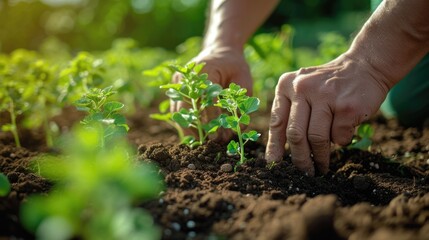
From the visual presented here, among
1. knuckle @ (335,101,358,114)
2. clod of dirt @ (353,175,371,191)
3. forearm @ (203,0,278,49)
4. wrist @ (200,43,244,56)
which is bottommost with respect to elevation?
clod of dirt @ (353,175,371,191)

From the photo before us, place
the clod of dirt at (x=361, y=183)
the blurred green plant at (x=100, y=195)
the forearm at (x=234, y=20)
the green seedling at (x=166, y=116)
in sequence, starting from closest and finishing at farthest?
the blurred green plant at (x=100, y=195) < the clod of dirt at (x=361, y=183) < the green seedling at (x=166, y=116) < the forearm at (x=234, y=20)

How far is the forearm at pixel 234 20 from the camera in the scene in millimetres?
3018

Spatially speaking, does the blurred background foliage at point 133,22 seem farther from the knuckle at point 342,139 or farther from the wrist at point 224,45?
the knuckle at point 342,139

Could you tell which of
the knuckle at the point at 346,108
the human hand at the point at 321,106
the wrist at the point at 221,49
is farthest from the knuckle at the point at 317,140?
the wrist at the point at 221,49

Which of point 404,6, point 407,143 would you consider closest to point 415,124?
point 407,143

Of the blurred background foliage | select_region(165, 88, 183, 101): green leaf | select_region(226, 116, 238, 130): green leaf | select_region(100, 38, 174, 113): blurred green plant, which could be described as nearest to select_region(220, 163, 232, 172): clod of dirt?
select_region(226, 116, 238, 130): green leaf

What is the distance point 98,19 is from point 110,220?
10.7m

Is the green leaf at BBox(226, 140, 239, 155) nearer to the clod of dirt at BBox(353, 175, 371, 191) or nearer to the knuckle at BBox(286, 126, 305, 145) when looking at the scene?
the knuckle at BBox(286, 126, 305, 145)

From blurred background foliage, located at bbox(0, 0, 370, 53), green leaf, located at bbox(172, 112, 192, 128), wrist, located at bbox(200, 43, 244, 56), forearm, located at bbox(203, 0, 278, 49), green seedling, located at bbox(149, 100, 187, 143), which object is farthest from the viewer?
blurred background foliage, located at bbox(0, 0, 370, 53)

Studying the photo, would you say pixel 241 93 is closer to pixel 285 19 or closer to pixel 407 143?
pixel 407 143

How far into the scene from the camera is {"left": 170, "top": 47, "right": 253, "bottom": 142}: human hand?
2.60 m

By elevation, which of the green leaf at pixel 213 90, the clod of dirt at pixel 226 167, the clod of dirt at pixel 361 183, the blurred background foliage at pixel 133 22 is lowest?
the blurred background foliage at pixel 133 22

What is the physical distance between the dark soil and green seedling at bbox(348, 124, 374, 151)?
2.6 inches

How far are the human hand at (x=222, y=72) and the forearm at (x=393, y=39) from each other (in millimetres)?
705
